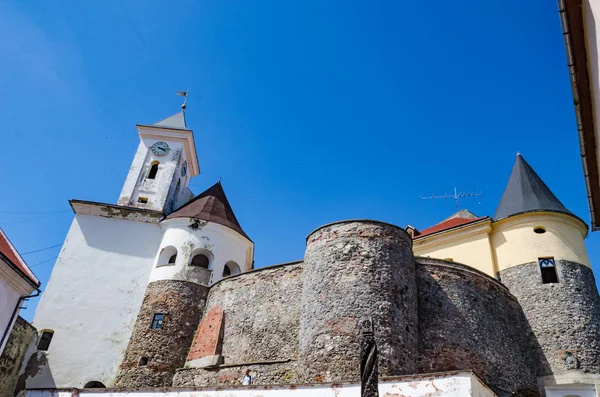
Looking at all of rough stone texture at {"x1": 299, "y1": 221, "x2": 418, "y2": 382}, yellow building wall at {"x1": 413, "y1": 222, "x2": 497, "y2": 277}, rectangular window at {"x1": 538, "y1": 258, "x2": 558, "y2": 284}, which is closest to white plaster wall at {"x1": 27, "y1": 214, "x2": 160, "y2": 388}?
rough stone texture at {"x1": 299, "y1": 221, "x2": 418, "y2": 382}

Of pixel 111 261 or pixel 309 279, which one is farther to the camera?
pixel 111 261

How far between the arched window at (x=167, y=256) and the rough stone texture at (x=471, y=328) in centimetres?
1147

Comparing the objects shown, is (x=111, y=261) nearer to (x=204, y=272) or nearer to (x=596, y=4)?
(x=204, y=272)

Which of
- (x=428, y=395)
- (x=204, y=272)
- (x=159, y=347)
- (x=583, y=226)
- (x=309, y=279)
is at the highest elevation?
(x=583, y=226)

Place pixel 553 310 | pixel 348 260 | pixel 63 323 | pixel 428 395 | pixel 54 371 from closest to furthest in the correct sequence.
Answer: pixel 428 395
pixel 348 260
pixel 553 310
pixel 54 371
pixel 63 323

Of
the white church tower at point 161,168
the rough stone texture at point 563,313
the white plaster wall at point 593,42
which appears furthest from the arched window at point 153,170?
the white plaster wall at point 593,42

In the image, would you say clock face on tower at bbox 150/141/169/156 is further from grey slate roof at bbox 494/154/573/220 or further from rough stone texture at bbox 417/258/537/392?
grey slate roof at bbox 494/154/573/220

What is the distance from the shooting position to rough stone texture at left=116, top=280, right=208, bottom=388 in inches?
714

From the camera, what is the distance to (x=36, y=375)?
61.1ft

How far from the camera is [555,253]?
749 inches

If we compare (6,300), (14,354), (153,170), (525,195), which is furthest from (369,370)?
(153,170)

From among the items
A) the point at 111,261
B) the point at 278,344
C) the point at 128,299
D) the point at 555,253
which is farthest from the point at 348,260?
the point at 111,261

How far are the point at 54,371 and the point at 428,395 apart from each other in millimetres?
16004

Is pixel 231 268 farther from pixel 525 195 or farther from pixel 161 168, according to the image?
pixel 525 195
